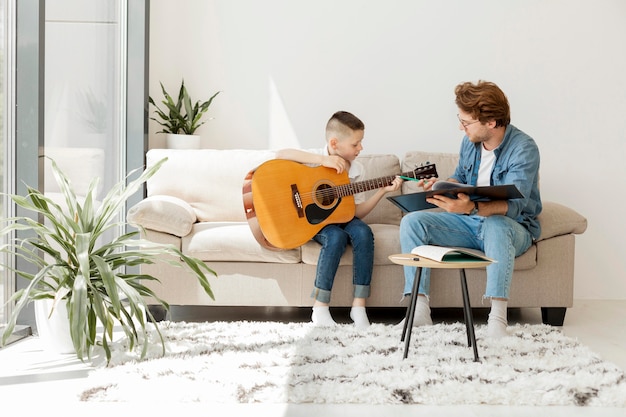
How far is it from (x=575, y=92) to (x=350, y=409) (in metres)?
3.07

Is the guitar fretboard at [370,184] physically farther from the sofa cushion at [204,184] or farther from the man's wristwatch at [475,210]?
the sofa cushion at [204,184]

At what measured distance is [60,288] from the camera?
260 centimetres

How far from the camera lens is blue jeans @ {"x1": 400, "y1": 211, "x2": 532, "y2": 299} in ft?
10.0

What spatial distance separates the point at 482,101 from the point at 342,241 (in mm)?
874

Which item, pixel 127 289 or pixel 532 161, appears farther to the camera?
pixel 532 161

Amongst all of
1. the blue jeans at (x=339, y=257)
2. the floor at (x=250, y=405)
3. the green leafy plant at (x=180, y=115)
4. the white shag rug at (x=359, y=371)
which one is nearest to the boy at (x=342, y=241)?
the blue jeans at (x=339, y=257)

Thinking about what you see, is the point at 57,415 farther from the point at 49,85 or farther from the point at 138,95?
the point at 138,95

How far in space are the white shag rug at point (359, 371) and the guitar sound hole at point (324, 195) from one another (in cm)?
63

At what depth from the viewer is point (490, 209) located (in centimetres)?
312

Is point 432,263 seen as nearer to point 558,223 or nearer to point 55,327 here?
point 558,223

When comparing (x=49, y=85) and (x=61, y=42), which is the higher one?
(x=61, y=42)

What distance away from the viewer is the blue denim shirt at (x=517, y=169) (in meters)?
3.15

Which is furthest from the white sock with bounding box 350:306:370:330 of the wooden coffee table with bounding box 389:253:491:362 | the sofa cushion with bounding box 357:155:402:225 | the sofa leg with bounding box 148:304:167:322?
the sofa leg with bounding box 148:304:167:322

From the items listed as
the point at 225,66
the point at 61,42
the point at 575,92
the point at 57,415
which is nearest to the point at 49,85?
the point at 61,42
